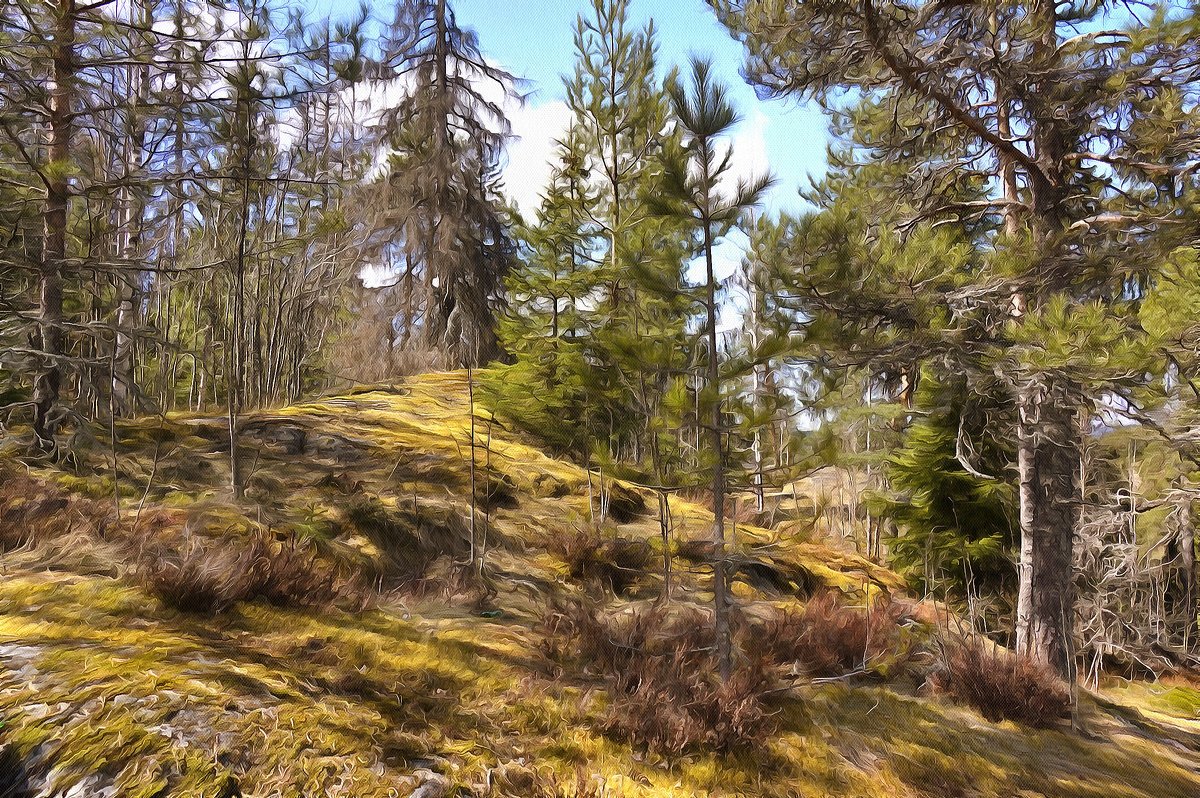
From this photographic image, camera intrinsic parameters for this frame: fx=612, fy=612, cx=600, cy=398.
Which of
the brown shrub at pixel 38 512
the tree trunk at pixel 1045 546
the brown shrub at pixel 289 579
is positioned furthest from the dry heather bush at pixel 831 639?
the brown shrub at pixel 38 512

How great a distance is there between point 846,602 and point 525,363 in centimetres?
561

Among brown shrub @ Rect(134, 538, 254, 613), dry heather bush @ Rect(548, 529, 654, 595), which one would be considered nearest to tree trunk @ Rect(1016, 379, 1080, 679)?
dry heather bush @ Rect(548, 529, 654, 595)

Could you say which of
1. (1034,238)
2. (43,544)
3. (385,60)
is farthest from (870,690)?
(385,60)

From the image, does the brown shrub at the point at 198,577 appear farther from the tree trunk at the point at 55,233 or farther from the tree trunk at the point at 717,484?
the tree trunk at the point at 717,484

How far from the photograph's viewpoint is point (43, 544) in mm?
4762

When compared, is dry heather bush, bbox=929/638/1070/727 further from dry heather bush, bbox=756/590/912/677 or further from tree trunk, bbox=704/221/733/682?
tree trunk, bbox=704/221/733/682

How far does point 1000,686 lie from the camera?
5.36 metres

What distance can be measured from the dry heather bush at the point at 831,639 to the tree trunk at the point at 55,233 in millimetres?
7048

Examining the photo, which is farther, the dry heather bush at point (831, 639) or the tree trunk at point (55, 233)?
the tree trunk at point (55, 233)

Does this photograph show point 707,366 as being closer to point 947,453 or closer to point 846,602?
point 846,602

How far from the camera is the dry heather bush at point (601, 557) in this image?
7.10m

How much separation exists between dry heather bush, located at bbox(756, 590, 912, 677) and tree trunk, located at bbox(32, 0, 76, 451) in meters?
7.05

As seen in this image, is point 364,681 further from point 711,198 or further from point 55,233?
point 55,233

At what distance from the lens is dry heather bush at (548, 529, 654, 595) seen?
7098 millimetres
